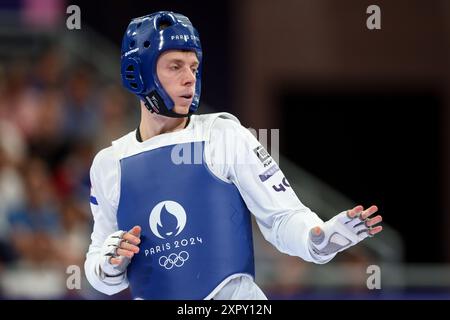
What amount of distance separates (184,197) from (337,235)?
806 mm

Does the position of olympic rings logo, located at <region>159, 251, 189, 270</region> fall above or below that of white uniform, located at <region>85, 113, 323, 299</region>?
below

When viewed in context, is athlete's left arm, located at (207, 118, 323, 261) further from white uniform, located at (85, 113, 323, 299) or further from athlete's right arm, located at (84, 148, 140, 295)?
athlete's right arm, located at (84, 148, 140, 295)

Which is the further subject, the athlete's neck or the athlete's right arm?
the athlete's neck

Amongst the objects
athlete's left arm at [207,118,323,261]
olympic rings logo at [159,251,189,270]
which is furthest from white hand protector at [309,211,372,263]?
olympic rings logo at [159,251,189,270]

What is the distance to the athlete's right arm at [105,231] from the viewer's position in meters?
5.13

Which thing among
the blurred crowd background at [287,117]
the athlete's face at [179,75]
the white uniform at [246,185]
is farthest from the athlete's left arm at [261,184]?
the blurred crowd background at [287,117]

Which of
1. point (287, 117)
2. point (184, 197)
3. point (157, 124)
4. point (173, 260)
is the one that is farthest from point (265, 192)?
point (287, 117)

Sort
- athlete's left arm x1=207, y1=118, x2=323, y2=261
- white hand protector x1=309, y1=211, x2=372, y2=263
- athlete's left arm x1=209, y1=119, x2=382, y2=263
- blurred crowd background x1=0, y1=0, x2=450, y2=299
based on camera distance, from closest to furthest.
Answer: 1. white hand protector x1=309, y1=211, x2=372, y2=263
2. athlete's left arm x1=209, y1=119, x2=382, y2=263
3. athlete's left arm x1=207, y1=118, x2=323, y2=261
4. blurred crowd background x1=0, y1=0, x2=450, y2=299

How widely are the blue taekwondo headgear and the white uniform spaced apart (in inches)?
6.9

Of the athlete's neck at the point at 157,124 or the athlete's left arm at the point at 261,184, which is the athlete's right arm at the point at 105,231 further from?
the athlete's left arm at the point at 261,184

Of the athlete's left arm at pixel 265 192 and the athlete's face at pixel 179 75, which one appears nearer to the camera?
the athlete's left arm at pixel 265 192

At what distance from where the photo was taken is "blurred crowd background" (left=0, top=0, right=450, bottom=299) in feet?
29.5

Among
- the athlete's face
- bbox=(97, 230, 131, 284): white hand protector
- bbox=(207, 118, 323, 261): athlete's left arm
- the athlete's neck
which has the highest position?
the athlete's face

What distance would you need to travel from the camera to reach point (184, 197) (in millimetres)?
5020
